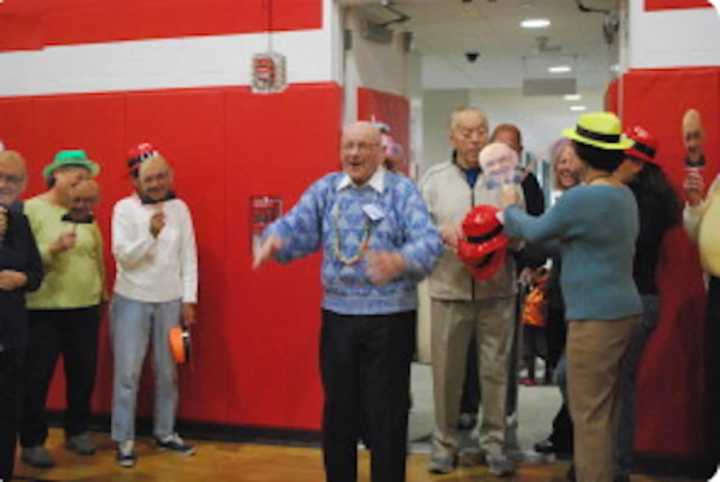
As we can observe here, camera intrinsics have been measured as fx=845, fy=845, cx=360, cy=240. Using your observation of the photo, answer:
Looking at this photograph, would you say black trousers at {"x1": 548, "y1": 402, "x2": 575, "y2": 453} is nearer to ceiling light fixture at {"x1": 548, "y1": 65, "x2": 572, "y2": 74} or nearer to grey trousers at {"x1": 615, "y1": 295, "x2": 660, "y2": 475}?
grey trousers at {"x1": 615, "y1": 295, "x2": 660, "y2": 475}

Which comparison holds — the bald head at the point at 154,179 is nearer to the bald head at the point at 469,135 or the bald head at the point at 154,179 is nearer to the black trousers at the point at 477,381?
the bald head at the point at 469,135

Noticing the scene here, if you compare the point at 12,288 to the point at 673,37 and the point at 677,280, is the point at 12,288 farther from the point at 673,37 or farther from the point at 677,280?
the point at 673,37

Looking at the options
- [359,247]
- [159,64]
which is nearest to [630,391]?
[359,247]

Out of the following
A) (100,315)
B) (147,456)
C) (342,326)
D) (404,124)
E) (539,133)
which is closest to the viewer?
(342,326)

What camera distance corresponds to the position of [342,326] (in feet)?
10.6

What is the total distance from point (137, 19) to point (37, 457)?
245 centimetres

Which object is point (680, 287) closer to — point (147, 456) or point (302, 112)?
point (302, 112)

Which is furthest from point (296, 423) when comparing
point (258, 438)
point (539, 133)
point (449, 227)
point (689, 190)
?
point (539, 133)

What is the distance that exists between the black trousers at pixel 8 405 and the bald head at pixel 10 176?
26.0 inches

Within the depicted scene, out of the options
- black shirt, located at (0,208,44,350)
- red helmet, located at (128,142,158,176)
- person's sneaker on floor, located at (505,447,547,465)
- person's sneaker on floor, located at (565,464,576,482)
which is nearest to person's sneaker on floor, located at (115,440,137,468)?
black shirt, located at (0,208,44,350)

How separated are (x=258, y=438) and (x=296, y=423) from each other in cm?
25

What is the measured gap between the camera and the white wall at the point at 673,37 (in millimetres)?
3973

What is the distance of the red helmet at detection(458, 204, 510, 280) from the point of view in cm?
368

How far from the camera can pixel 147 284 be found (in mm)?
4297
